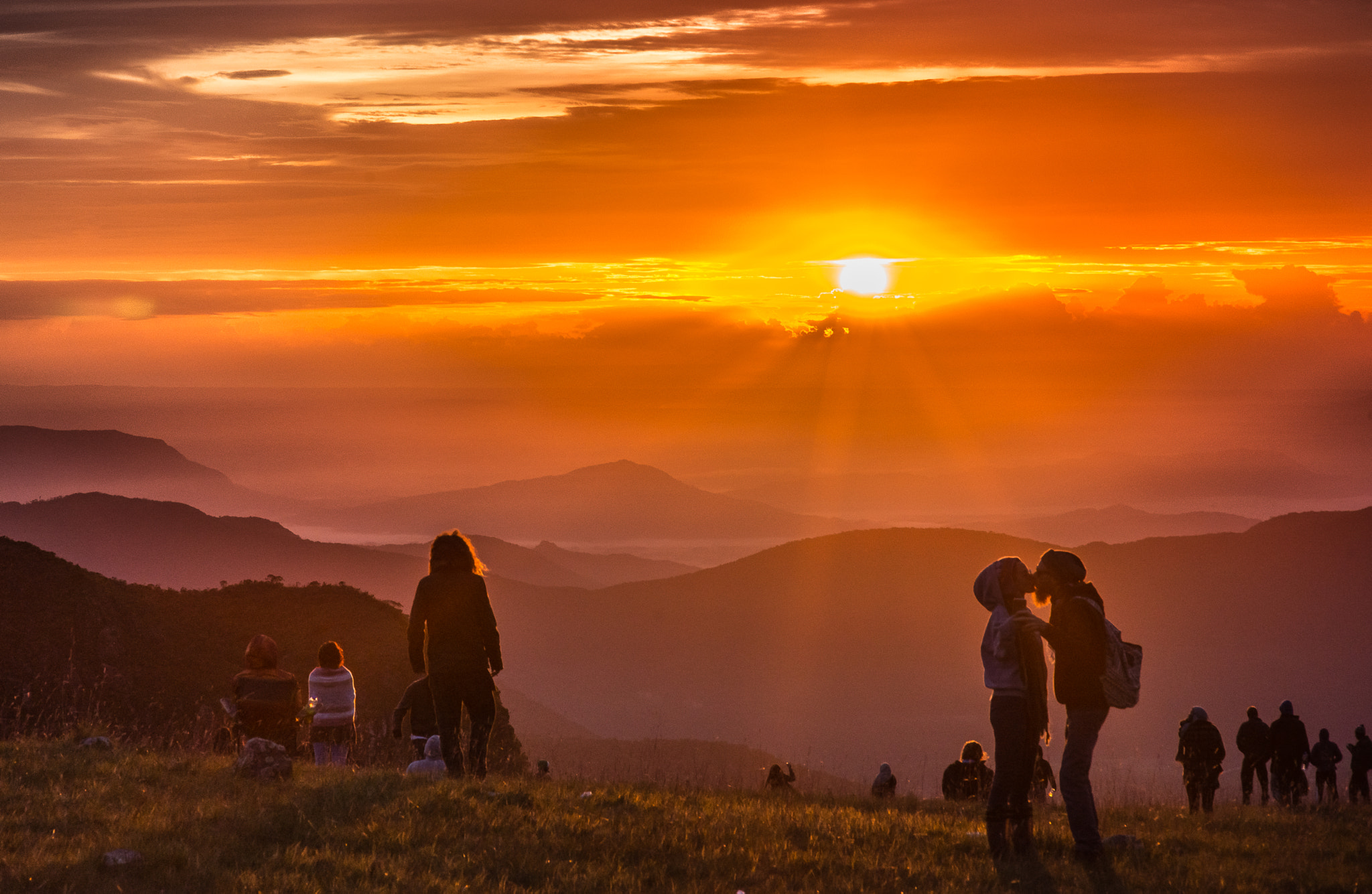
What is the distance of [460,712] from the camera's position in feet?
33.6

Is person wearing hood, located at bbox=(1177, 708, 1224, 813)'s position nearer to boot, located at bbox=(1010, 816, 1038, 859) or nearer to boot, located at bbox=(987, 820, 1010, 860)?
boot, located at bbox=(1010, 816, 1038, 859)

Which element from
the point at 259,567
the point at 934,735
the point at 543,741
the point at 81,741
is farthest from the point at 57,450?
the point at 81,741

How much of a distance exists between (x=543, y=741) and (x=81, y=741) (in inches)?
1619

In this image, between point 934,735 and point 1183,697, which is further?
point 1183,697

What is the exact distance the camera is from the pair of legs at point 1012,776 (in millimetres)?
8141

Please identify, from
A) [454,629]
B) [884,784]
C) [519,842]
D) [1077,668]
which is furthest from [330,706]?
[1077,668]

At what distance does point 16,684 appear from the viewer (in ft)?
76.8

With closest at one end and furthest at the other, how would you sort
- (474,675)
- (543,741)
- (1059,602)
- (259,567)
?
1. (1059,602)
2. (474,675)
3. (543,741)
4. (259,567)

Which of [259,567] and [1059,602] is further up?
[259,567]

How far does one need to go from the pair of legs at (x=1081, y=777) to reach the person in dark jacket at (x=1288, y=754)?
9.25 m

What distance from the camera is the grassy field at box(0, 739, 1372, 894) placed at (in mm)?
7332

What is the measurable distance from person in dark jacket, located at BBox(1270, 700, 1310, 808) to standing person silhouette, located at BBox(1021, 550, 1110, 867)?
930 cm

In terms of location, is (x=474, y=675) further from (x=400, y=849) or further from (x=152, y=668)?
(x=152, y=668)

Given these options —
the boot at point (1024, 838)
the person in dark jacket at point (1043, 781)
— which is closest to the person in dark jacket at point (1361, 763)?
the person in dark jacket at point (1043, 781)
